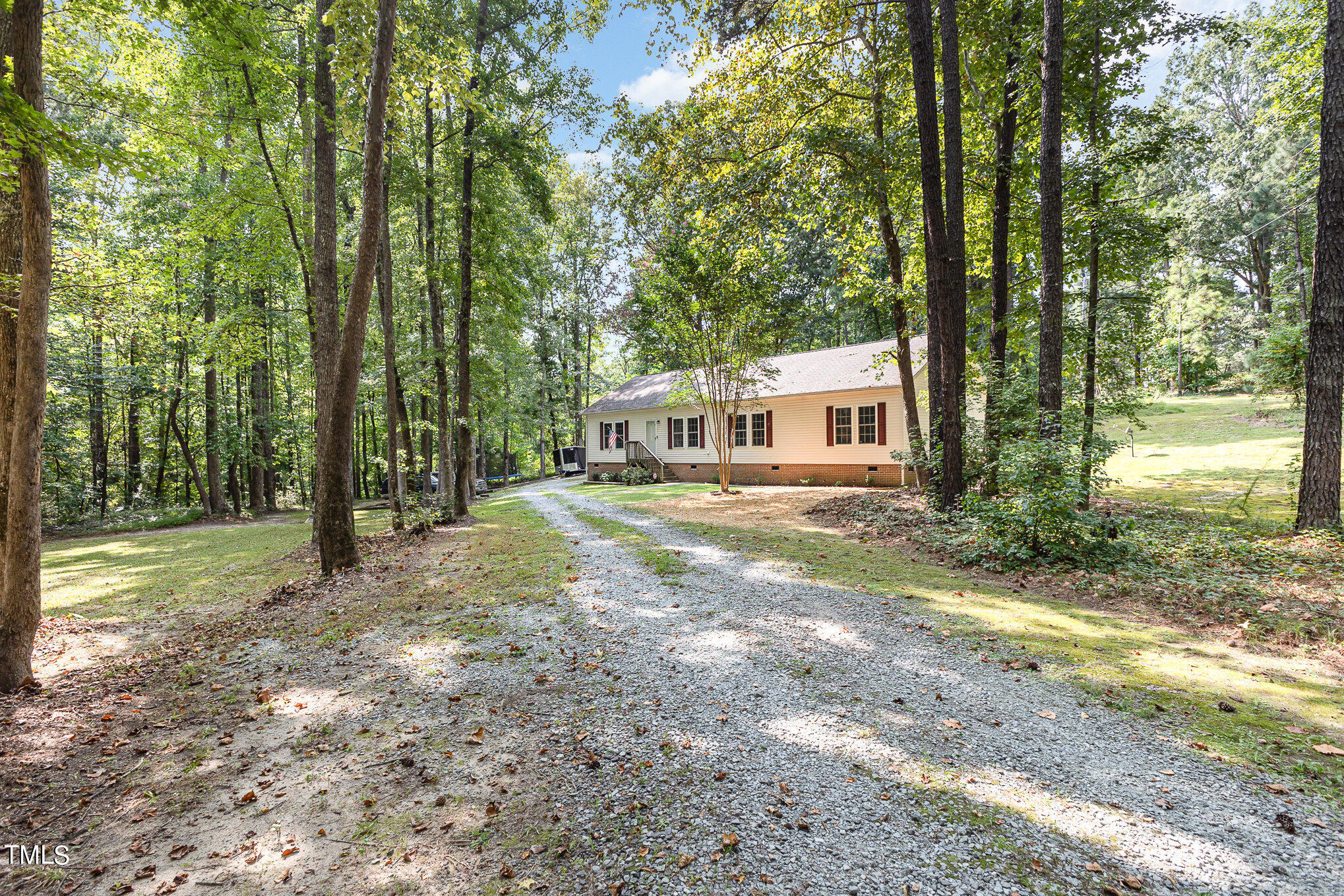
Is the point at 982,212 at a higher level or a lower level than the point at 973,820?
higher

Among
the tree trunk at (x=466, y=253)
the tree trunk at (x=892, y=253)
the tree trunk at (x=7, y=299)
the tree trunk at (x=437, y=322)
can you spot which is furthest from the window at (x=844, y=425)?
the tree trunk at (x=7, y=299)

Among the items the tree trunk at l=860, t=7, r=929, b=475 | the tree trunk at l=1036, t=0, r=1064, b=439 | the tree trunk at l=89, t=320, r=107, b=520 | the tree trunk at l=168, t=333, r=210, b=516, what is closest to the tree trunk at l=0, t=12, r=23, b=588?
the tree trunk at l=1036, t=0, r=1064, b=439

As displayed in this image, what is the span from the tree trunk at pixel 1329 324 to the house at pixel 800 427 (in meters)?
7.31

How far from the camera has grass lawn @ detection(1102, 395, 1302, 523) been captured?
9.10m

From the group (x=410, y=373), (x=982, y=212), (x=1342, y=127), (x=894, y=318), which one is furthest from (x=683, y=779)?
(x=410, y=373)

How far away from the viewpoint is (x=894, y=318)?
1298 cm

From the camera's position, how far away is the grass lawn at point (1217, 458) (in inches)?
358

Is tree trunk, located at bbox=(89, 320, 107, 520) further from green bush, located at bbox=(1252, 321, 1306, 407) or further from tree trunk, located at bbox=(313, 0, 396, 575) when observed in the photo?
green bush, located at bbox=(1252, 321, 1306, 407)

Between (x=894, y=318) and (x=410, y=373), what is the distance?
46.8 ft

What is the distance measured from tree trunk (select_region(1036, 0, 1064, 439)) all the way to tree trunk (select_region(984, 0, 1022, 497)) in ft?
3.15

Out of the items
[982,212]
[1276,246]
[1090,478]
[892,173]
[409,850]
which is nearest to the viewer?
[409,850]

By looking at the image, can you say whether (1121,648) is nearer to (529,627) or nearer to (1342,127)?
(529,627)

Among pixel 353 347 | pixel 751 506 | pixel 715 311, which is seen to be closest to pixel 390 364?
pixel 353 347

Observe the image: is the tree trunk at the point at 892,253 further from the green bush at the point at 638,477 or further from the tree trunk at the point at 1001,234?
the green bush at the point at 638,477
